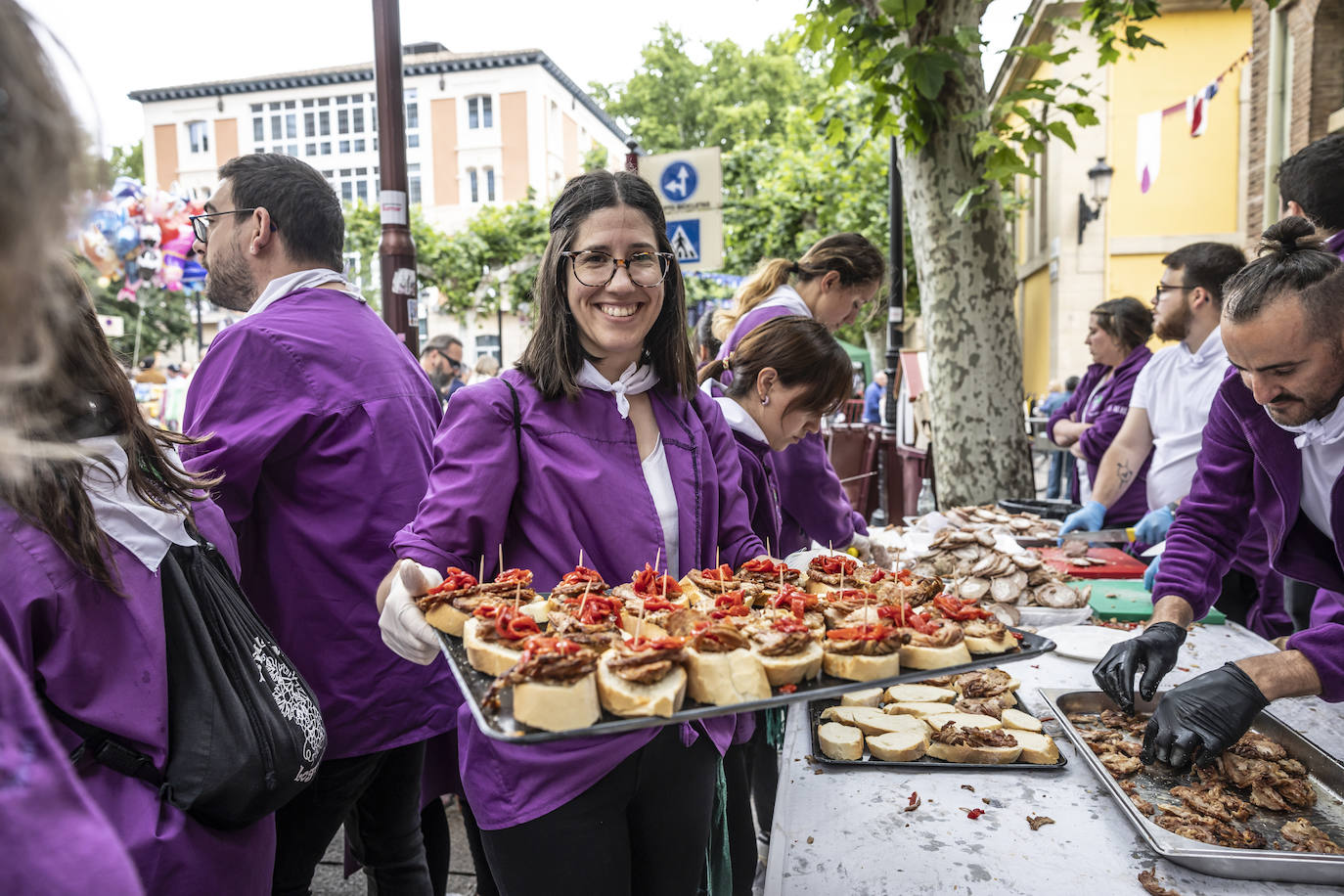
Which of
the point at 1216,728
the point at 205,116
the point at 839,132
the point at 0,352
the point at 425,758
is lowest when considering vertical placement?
the point at 425,758

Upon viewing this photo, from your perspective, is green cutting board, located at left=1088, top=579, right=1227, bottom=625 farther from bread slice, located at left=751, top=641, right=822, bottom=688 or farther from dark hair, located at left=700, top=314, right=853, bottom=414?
bread slice, located at left=751, top=641, right=822, bottom=688

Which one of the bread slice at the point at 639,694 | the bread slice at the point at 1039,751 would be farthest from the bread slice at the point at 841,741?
the bread slice at the point at 639,694

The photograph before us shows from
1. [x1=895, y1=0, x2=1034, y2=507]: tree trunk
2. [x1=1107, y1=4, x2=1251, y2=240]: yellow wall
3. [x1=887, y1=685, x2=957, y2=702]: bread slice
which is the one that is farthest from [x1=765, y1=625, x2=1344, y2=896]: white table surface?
[x1=1107, y1=4, x2=1251, y2=240]: yellow wall

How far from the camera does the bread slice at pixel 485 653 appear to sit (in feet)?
5.74

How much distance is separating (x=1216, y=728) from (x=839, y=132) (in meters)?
6.27

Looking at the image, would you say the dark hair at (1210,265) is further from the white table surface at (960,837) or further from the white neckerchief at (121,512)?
the white neckerchief at (121,512)

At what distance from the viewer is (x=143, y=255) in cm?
1519

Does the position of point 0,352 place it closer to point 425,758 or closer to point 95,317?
point 95,317

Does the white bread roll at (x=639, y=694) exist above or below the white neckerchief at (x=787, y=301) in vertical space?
below

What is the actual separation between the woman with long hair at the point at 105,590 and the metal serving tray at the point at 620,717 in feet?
1.88

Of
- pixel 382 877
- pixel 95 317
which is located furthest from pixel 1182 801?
pixel 95 317

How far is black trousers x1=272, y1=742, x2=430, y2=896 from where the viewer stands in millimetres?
2504

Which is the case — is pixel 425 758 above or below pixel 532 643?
below

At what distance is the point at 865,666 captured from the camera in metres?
1.86
